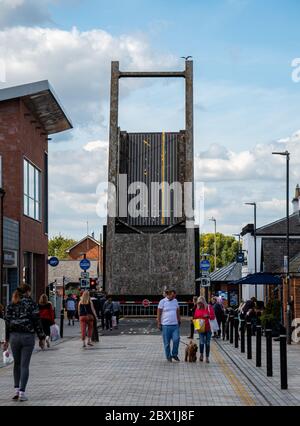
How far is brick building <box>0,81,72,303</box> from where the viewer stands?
38.9m

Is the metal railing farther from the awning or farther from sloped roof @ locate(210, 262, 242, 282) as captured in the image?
sloped roof @ locate(210, 262, 242, 282)

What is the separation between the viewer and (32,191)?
4431 cm

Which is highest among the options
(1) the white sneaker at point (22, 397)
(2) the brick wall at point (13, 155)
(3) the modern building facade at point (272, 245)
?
(2) the brick wall at point (13, 155)

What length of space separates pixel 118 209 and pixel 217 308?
5.46 metres

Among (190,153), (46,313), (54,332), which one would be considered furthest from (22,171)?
(46,313)

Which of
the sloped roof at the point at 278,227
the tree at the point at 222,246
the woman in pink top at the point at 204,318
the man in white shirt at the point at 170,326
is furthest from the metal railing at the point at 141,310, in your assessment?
the tree at the point at 222,246

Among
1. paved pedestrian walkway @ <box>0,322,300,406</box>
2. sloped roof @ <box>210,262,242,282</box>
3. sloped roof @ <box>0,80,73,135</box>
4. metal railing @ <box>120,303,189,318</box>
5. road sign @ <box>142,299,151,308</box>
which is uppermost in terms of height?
sloped roof @ <box>0,80,73,135</box>

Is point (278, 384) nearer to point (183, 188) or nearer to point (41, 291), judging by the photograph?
point (183, 188)

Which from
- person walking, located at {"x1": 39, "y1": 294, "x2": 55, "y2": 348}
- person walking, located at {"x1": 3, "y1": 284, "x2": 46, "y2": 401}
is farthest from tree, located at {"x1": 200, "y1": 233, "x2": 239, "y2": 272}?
person walking, located at {"x1": 3, "y1": 284, "x2": 46, "y2": 401}

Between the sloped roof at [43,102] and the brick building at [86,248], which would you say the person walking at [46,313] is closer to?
the sloped roof at [43,102]

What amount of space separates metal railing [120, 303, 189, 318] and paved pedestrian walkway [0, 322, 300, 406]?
15.1 metres

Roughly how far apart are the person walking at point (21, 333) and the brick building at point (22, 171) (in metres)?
20.6

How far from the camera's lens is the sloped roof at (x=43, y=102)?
39469 millimetres

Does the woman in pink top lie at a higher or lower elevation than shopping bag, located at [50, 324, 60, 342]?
higher
